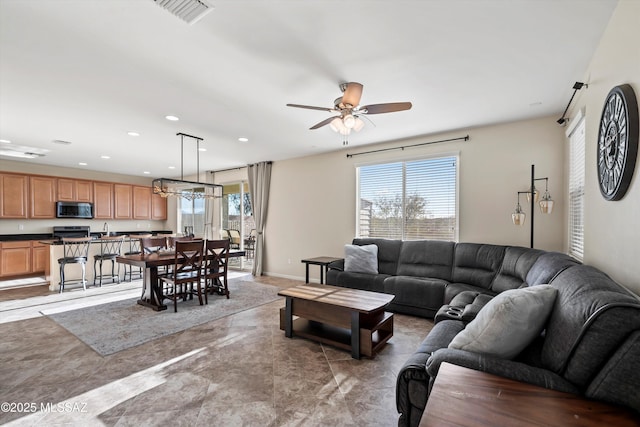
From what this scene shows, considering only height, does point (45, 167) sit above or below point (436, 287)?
above

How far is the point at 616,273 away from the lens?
182cm

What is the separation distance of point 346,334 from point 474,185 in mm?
2960

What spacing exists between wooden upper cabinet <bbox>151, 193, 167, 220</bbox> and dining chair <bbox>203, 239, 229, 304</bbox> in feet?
16.4

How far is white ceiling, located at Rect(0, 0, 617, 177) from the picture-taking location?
1.93m

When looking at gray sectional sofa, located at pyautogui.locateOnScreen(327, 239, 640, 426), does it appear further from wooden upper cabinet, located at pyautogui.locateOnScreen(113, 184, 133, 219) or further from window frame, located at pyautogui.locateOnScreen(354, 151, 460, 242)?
wooden upper cabinet, located at pyautogui.locateOnScreen(113, 184, 133, 219)

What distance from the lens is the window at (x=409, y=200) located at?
4.58m

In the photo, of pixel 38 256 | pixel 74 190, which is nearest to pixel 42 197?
pixel 74 190

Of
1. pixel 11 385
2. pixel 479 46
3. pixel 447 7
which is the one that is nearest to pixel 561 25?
pixel 479 46

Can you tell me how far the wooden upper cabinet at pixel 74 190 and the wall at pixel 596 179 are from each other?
388 inches

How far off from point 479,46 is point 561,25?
52 centimetres

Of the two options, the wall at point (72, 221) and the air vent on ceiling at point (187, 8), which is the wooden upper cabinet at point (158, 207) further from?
the air vent on ceiling at point (187, 8)

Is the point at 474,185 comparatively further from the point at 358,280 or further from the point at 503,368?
the point at 503,368

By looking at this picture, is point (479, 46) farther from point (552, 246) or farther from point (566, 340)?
point (552, 246)

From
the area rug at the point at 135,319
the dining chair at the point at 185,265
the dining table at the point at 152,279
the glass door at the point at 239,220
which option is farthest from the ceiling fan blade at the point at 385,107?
the glass door at the point at 239,220
